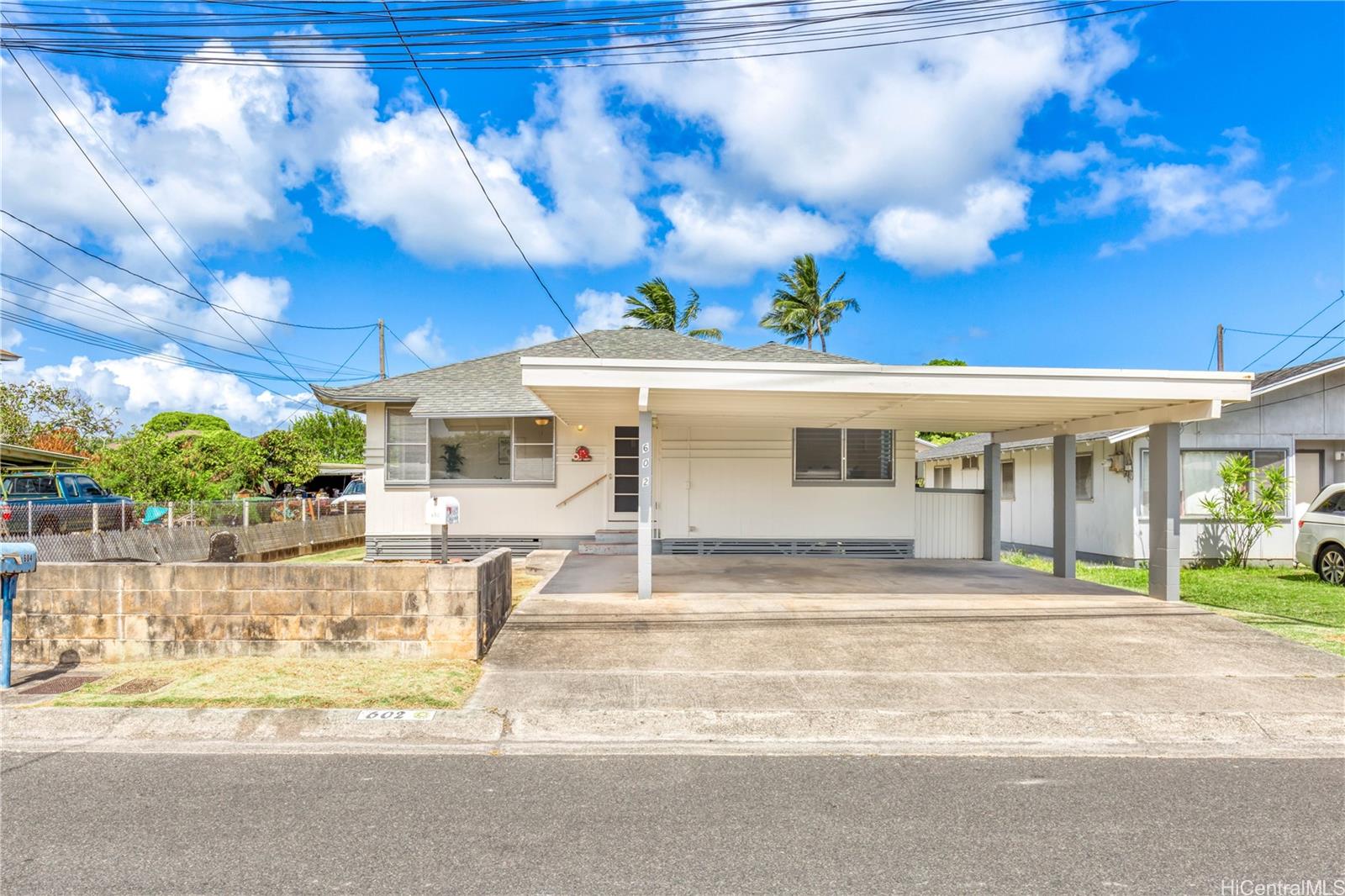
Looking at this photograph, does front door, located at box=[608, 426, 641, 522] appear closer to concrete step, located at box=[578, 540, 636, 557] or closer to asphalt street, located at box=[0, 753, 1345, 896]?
concrete step, located at box=[578, 540, 636, 557]

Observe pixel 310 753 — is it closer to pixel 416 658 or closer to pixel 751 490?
pixel 416 658

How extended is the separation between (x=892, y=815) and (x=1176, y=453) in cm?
781

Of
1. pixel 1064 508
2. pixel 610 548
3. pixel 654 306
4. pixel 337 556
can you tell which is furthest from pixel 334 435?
pixel 1064 508

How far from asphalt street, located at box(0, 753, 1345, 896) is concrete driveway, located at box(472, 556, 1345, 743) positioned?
786 millimetres

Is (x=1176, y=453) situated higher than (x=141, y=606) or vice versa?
(x=1176, y=453)

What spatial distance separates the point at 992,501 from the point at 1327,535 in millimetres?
4936

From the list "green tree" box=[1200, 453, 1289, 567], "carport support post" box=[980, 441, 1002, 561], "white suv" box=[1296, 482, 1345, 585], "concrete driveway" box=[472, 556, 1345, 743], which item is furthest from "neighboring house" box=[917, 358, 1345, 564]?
"concrete driveway" box=[472, 556, 1345, 743]

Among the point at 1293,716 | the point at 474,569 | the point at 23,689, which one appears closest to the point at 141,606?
the point at 23,689

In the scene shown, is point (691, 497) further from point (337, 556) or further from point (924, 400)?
point (337, 556)

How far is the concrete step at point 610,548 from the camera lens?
1385 cm

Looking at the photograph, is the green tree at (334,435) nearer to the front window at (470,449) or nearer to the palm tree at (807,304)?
the palm tree at (807,304)

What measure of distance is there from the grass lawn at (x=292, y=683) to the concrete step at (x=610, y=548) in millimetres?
7398

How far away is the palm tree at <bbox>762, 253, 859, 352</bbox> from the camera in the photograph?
37.8 metres

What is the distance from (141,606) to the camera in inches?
255
